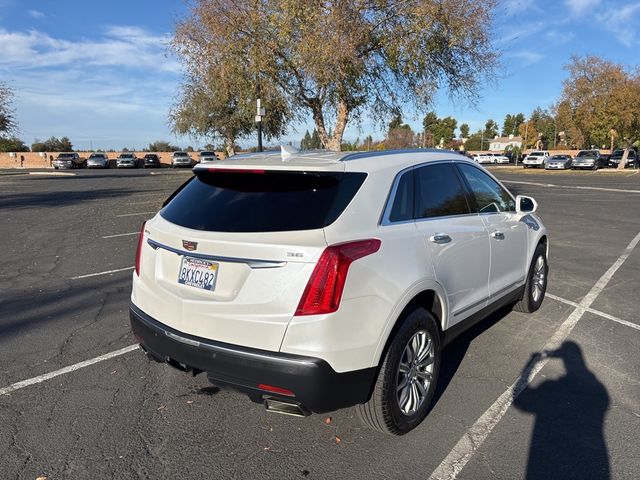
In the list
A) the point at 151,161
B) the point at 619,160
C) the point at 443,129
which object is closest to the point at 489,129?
the point at 443,129

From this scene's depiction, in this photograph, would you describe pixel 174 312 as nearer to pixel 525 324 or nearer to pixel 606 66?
pixel 525 324

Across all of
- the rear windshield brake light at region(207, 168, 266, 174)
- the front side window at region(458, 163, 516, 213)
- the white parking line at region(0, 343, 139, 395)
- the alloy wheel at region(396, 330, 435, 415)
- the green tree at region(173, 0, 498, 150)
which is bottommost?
the white parking line at region(0, 343, 139, 395)

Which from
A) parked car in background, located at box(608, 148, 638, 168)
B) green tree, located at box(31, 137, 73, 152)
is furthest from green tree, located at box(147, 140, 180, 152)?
parked car in background, located at box(608, 148, 638, 168)

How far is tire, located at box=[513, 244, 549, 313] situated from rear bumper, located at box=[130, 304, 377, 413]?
10.0ft

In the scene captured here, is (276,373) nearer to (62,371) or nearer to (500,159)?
(62,371)

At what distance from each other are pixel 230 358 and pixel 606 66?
42.5 m

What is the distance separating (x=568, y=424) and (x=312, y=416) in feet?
5.45

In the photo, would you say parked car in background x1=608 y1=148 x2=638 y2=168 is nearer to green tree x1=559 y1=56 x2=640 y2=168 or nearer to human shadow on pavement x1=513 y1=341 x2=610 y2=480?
green tree x1=559 y1=56 x2=640 y2=168

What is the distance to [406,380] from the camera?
3.15m

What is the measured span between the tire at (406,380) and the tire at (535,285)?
2.31 m

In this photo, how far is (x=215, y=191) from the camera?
3258 millimetres

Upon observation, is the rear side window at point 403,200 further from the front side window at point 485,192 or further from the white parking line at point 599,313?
the white parking line at point 599,313

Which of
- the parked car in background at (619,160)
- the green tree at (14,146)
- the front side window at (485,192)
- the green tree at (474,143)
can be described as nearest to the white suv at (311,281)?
the front side window at (485,192)

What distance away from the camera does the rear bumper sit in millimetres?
2615
